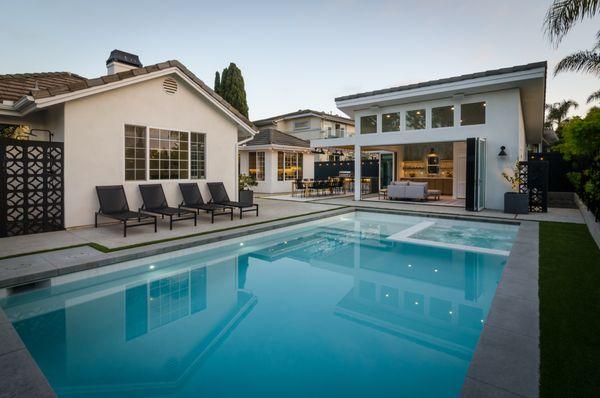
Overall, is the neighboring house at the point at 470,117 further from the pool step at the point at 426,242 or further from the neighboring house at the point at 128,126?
the neighboring house at the point at 128,126

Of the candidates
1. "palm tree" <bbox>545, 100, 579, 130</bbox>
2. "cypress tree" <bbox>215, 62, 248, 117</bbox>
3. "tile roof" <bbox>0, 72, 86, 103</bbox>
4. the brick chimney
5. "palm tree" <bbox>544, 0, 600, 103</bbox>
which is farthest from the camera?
"palm tree" <bbox>545, 100, 579, 130</bbox>

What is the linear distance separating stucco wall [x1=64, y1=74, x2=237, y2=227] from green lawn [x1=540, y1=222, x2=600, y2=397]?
949cm

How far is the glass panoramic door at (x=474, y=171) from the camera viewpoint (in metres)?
12.0

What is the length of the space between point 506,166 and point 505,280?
9.33m

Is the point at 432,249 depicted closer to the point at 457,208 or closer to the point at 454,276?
the point at 454,276

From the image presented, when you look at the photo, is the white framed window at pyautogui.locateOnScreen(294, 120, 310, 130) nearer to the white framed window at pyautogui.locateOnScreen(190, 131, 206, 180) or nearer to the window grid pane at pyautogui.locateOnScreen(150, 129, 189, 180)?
the white framed window at pyautogui.locateOnScreen(190, 131, 206, 180)

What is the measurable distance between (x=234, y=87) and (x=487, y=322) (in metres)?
29.7

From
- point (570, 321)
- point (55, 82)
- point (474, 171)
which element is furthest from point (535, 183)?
point (55, 82)

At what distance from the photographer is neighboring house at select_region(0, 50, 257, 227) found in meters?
8.32

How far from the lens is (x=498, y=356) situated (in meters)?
2.84

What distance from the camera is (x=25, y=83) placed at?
10.0 m

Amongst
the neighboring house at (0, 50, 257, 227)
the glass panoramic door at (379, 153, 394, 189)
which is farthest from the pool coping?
the glass panoramic door at (379, 153, 394, 189)

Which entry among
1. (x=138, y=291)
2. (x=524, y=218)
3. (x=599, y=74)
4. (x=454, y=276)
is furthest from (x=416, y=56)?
(x=138, y=291)

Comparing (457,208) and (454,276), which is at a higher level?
(457,208)
